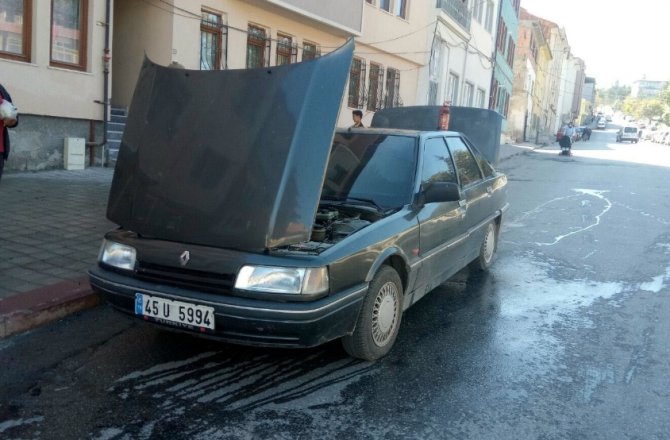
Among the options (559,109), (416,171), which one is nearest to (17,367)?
(416,171)

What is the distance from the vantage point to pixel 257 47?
1526cm

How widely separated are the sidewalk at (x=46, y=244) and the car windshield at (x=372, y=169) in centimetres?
226

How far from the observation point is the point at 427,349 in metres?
4.46

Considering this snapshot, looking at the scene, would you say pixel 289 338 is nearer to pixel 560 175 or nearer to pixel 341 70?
pixel 341 70

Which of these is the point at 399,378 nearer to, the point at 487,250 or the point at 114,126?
the point at 487,250

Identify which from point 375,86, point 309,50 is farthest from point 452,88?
point 309,50

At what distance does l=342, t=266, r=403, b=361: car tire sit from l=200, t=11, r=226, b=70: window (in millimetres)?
10486

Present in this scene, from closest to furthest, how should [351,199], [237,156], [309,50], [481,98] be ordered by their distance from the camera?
[237,156] → [351,199] → [309,50] → [481,98]

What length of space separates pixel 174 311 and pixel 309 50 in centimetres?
1454

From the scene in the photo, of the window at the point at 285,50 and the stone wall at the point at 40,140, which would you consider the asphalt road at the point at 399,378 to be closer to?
the stone wall at the point at 40,140

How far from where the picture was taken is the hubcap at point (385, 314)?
13.5 feet

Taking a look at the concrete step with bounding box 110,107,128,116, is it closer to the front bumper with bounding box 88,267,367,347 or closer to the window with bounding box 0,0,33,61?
the window with bounding box 0,0,33,61

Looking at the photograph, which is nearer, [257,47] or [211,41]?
[211,41]

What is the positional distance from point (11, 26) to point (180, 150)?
8.00 m
